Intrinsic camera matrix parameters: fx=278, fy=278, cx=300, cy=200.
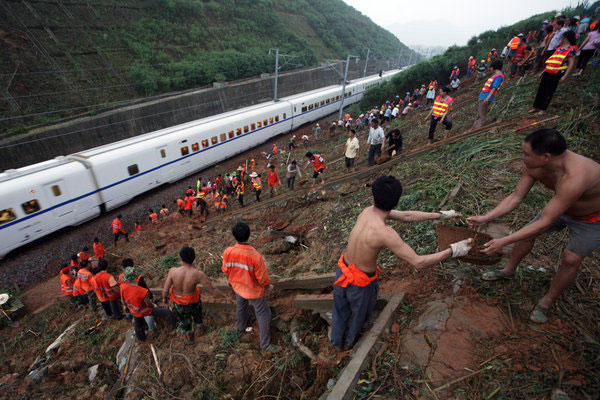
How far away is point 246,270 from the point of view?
3268 millimetres

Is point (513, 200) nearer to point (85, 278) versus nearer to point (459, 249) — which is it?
point (459, 249)

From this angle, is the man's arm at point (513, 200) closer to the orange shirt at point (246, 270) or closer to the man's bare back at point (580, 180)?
the man's bare back at point (580, 180)

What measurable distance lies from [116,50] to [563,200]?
29.9 m

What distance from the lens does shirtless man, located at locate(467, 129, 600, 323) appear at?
221 centimetres

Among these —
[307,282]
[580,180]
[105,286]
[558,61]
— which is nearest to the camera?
[580,180]

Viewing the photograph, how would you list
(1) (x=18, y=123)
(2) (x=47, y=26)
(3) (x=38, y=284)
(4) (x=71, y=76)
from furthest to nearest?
1. (2) (x=47, y=26)
2. (4) (x=71, y=76)
3. (1) (x=18, y=123)
4. (3) (x=38, y=284)

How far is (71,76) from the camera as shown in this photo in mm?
19641

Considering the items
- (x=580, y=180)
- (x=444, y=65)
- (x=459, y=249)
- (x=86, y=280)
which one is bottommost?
(x=86, y=280)

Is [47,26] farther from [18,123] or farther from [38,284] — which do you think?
[38,284]

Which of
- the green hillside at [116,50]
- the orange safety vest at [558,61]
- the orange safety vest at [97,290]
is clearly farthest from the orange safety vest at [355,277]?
the green hillside at [116,50]

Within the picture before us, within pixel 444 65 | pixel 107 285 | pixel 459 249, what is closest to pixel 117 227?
pixel 107 285

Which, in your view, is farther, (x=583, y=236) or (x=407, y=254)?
(x=583, y=236)

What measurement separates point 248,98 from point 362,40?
4564cm

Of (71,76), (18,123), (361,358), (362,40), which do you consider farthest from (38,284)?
(362,40)
